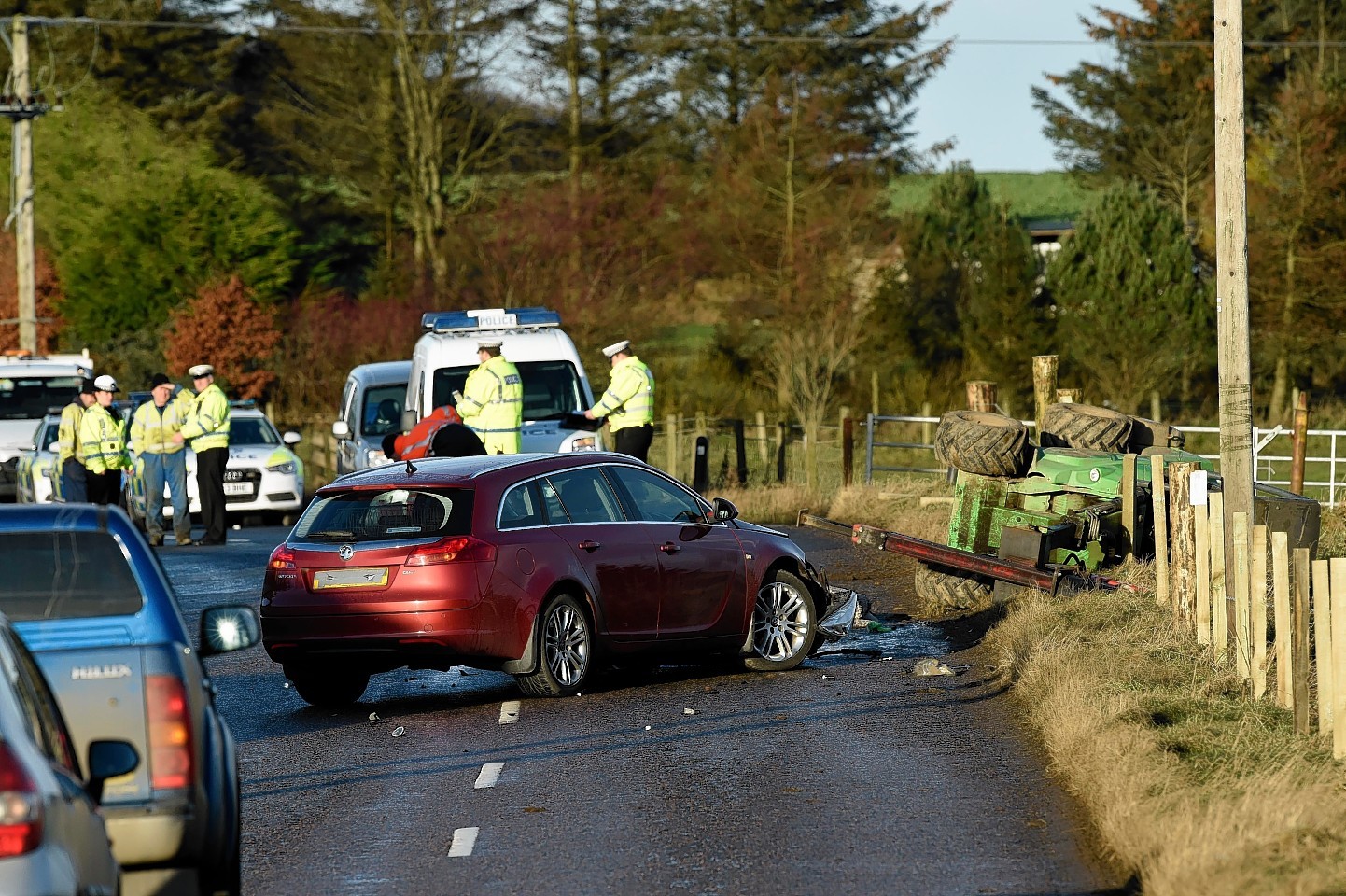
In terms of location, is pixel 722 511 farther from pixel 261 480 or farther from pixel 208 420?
pixel 261 480

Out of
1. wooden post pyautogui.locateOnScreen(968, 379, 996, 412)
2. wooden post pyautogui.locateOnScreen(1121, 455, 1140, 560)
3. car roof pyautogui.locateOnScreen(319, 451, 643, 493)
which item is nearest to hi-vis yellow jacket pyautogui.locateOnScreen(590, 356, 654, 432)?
wooden post pyautogui.locateOnScreen(968, 379, 996, 412)

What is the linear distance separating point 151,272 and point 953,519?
32768mm

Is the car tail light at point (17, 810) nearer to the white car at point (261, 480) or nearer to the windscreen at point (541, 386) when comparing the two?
the windscreen at point (541, 386)

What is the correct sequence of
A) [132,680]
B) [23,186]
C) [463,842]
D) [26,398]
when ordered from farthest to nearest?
[23,186] → [26,398] → [463,842] → [132,680]

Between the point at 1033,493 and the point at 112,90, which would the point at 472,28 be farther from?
the point at 1033,493

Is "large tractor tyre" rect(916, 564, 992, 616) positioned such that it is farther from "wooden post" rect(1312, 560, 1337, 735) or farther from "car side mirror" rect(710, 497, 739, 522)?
"wooden post" rect(1312, 560, 1337, 735)

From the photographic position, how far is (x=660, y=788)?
9.17 m

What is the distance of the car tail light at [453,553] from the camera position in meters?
11.2

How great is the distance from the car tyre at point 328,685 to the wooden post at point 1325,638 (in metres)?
5.35

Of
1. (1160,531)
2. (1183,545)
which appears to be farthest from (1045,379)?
(1183,545)

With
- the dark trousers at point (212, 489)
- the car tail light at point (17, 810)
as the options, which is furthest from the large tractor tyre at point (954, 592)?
the car tail light at point (17, 810)

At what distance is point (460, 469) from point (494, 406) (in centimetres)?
619

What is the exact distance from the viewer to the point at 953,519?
53.9 ft

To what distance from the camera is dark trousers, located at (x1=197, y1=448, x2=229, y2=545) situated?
818 inches
